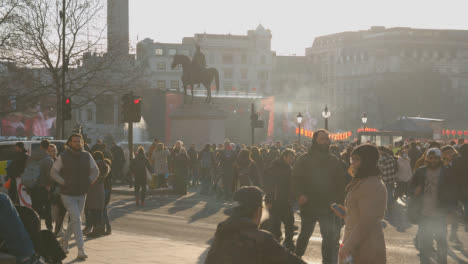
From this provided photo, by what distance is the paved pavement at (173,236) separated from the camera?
392 inches

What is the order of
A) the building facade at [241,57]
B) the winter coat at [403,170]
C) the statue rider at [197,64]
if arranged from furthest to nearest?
1. the building facade at [241,57]
2. the statue rider at [197,64]
3. the winter coat at [403,170]

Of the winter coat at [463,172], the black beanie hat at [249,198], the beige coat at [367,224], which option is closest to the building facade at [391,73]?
the winter coat at [463,172]

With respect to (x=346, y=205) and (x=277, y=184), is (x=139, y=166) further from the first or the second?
(x=346, y=205)

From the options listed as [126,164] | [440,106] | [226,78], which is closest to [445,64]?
[440,106]

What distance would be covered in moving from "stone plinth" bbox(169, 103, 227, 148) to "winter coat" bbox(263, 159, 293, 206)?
832 inches

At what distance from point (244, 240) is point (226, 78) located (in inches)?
4954

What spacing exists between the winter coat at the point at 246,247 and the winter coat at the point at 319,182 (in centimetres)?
453

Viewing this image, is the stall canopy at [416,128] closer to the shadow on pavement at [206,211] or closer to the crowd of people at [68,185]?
the shadow on pavement at [206,211]

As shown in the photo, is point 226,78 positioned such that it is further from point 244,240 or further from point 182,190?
point 244,240

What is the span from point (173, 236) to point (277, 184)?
2.50m

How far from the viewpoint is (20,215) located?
459 cm

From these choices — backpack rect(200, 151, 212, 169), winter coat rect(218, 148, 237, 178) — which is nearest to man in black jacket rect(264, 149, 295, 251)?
winter coat rect(218, 148, 237, 178)

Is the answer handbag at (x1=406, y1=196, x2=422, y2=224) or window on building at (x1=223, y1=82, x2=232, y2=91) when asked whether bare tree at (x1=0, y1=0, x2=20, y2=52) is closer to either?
handbag at (x1=406, y1=196, x2=422, y2=224)

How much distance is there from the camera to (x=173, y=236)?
41.2ft
